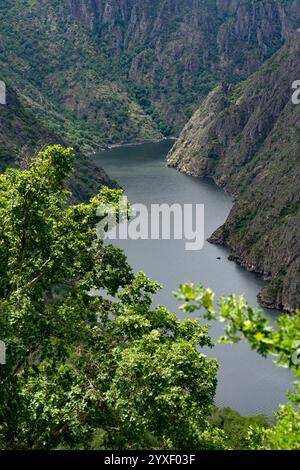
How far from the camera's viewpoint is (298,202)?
154 metres

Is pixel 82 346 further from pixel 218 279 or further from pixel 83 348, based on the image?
pixel 218 279

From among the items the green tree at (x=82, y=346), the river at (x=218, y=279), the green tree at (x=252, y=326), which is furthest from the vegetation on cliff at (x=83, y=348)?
the river at (x=218, y=279)

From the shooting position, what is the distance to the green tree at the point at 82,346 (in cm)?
2405

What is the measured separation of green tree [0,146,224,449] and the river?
20.9 meters

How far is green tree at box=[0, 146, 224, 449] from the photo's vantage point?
2405 centimetres

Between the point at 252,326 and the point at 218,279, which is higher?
the point at 252,326

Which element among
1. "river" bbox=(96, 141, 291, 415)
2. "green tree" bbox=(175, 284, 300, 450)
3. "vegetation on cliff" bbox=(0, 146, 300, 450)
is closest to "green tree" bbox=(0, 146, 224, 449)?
"vegetation on cliff" bbox=(0, 146, 300, 450)

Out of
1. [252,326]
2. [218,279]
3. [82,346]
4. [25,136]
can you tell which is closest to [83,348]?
[82,346]

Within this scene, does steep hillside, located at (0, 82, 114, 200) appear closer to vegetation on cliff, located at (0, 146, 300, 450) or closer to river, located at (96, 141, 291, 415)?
river, located at (96, 141, 291, 415)

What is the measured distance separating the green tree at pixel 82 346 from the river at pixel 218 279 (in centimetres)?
2091

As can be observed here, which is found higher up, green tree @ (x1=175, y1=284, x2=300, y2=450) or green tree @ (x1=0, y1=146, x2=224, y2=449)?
green tree @ (x1=175, y1=284, x2=300, y2=450)

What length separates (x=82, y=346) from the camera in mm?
29531

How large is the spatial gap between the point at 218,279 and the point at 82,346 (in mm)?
95723

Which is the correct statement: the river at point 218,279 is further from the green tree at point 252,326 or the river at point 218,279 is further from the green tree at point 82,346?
the green tree at point 252,326
